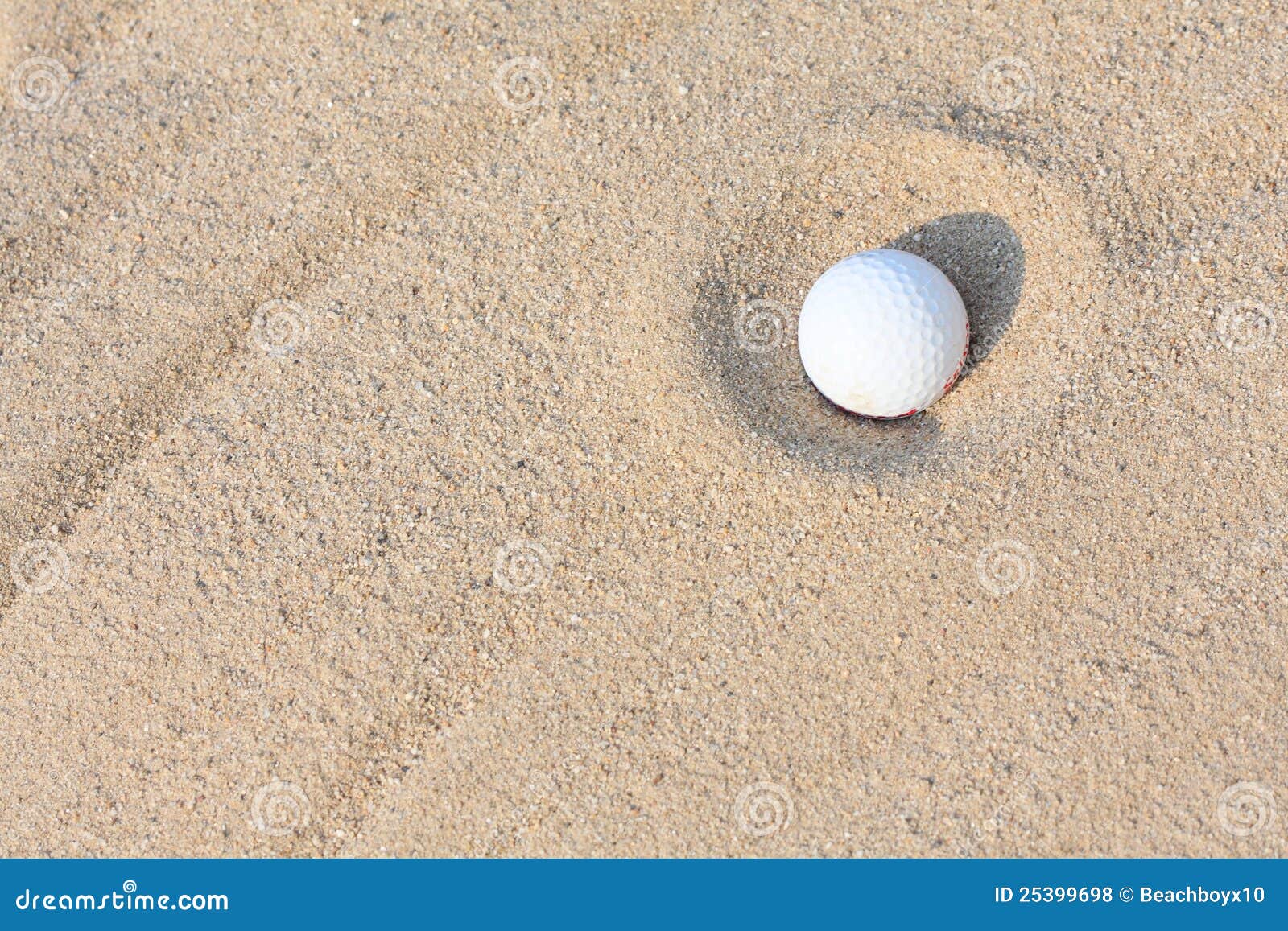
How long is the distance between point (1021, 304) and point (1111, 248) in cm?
31

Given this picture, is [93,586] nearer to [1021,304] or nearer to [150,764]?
[150,764]

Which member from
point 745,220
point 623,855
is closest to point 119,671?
point 623,855

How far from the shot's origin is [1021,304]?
3.14 meters

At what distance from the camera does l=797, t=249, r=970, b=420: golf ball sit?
113 inches
